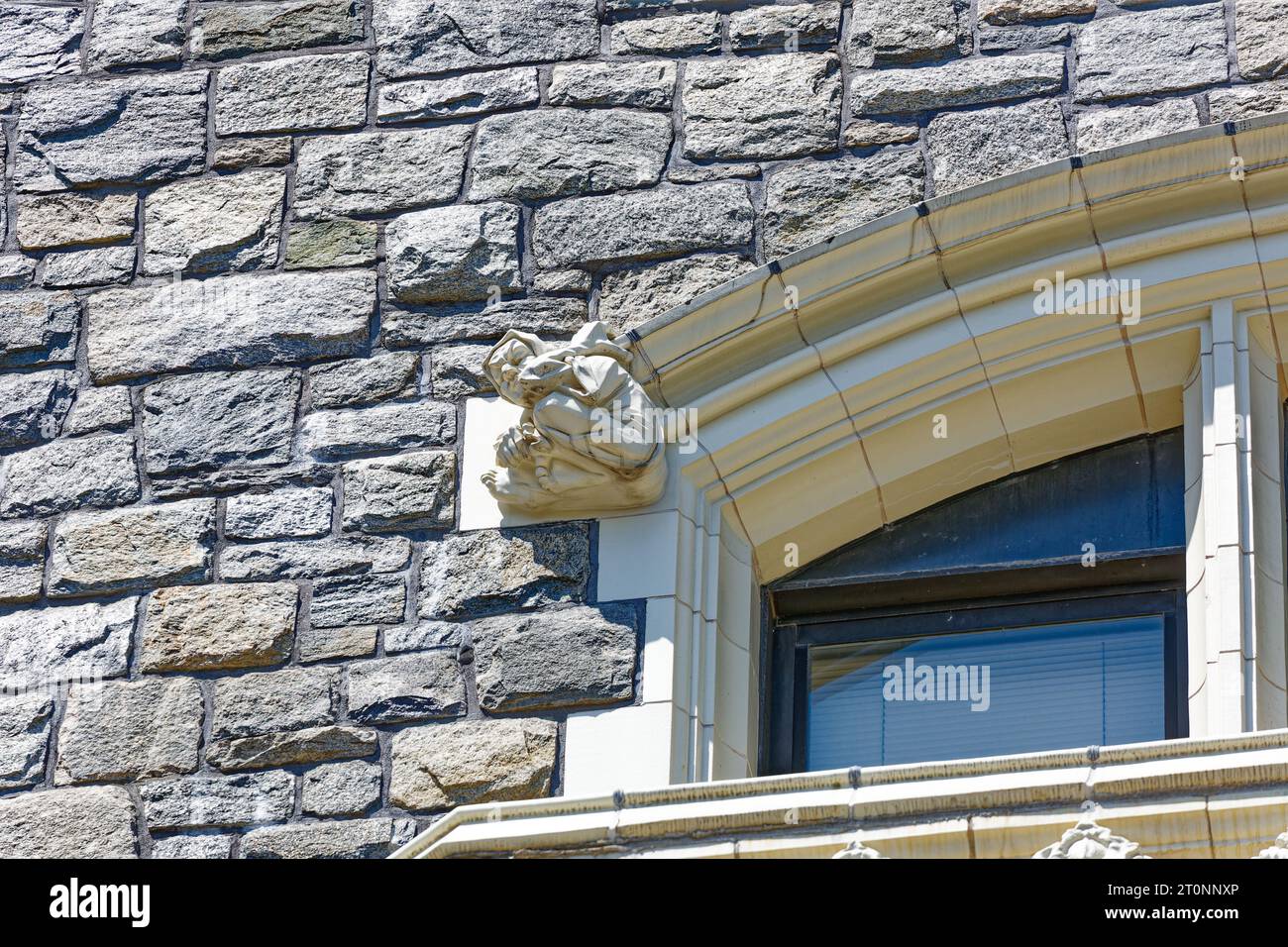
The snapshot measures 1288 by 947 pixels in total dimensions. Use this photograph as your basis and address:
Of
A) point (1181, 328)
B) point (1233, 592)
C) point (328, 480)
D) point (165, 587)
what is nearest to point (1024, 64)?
point (1181, 328)

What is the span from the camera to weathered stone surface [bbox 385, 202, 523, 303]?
16.8ft

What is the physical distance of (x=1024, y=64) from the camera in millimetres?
5109

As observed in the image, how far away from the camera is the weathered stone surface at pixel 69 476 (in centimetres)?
507

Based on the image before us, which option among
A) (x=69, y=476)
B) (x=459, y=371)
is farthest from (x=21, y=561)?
(x=459, y=371)

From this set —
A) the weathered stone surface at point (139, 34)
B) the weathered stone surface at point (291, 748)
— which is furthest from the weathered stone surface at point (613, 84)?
the weathered stone surface at point (291, 748)

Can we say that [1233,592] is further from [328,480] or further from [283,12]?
[283,12]

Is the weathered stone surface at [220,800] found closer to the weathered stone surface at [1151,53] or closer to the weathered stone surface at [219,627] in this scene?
the weathered stone surface at [219,627]

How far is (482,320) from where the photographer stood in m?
5.09

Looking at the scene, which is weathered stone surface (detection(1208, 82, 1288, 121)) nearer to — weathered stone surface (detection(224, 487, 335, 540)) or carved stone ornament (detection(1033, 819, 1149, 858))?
carved stone ornament (detection(1033, 819, 1149, 858))

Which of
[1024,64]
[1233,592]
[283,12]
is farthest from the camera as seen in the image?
[283,12]

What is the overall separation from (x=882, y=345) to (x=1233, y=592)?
0.91m

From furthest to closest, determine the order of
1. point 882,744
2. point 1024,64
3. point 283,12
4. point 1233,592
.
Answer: point 283,12 < point 1024,64 < point 882,744 < point 1233,592

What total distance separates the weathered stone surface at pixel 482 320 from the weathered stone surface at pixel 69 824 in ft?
3.72

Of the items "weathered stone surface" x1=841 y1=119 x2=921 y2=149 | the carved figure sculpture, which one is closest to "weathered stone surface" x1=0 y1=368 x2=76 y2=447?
"weathered stone surface" x1=841 y1=119 x2=921 y2=149
